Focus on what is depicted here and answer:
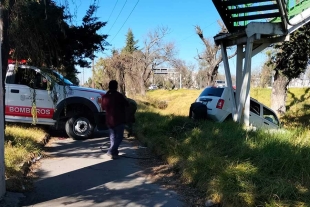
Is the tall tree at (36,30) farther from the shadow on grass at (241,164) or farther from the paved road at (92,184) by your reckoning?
the shadow on grass at (241,164)

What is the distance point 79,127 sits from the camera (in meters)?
10.3

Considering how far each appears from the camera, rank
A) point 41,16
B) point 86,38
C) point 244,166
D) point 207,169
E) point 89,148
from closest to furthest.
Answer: point 244,166 < point 207,169 < point 41,16 < point 89,148 < point 86,38

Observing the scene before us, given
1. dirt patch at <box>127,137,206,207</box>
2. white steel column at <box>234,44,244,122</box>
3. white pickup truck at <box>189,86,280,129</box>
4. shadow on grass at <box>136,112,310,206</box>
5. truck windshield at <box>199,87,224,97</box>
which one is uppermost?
white steel column at <box>234,44,244,122</box>

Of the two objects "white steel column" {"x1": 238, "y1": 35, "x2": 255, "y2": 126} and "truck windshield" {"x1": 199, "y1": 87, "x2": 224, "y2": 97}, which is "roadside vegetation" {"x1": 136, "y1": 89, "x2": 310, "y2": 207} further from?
"truck windshield" {"x1": 199, "y1": 87, "x2": 224, "y2": 97}

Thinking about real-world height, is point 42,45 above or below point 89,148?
above

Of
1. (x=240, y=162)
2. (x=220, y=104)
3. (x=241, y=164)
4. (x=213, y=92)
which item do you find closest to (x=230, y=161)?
(x=240, y=162)

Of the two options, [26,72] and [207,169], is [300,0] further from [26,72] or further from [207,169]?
[26,72]

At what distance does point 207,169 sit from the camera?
5.57m

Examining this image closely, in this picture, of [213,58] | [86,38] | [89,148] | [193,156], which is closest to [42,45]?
[89,148]

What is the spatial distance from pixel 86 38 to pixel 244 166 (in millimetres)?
8073

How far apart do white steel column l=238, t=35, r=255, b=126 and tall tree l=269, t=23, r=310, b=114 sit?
5.77 m

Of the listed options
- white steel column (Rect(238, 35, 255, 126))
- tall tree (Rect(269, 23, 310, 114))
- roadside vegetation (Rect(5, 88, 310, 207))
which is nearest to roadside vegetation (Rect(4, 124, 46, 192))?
roadside vegetation (Rect(5, 88, 310, 207))

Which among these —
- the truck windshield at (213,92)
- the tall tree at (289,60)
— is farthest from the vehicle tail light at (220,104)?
the tall tree at (289,60)

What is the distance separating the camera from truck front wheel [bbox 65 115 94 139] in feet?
33.5
